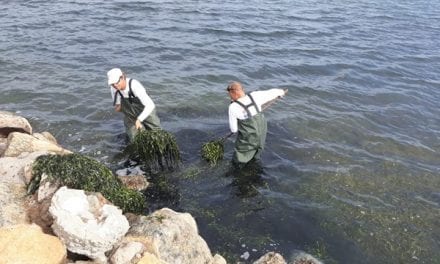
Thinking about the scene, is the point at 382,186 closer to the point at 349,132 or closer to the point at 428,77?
the point at 349,132

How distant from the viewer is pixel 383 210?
10.9 m

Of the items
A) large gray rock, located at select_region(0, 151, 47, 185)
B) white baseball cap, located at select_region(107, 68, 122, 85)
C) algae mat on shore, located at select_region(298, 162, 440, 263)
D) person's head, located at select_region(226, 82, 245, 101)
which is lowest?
algae mat on shore, located at select_region(298, 162, 440, 263)

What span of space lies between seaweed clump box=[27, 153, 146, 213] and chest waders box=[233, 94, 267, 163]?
346cm

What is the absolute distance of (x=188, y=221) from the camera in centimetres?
844

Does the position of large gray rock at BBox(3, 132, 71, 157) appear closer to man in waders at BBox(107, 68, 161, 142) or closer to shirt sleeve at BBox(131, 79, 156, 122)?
man in waders at BBox(107, 68, 161, 142)

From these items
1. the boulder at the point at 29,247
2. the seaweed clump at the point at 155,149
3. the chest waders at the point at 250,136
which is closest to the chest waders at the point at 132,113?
the seaweed clump at the point at 155,149

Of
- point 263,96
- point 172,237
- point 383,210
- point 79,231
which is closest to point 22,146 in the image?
point 79,231

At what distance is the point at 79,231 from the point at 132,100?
573cm

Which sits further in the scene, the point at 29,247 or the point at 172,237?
the point at 172,237

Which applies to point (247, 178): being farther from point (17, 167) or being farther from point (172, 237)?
point (17, 167)

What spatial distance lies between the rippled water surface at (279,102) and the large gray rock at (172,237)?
159cm

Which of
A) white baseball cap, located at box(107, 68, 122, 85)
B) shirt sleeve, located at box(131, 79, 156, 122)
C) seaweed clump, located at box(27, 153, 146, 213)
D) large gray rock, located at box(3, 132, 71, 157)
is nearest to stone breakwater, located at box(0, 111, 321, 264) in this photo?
seaweed clump, located at box(27, 153, 146, 213)

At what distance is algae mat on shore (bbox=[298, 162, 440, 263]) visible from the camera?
9.75 metres

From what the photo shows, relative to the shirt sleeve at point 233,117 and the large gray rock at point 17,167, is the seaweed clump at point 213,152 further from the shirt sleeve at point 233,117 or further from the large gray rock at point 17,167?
the large gray rock at point 17,167
